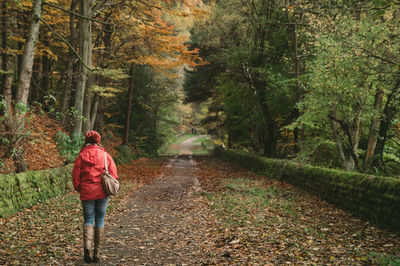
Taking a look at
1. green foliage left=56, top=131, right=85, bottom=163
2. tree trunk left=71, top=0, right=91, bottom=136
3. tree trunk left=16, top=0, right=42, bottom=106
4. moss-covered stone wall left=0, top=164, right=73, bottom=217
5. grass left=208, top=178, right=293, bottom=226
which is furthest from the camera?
tree trunk left=71, top=0, right=91, bottom=136

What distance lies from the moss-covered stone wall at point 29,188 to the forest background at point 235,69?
0.67 m

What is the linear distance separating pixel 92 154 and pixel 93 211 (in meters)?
0.93

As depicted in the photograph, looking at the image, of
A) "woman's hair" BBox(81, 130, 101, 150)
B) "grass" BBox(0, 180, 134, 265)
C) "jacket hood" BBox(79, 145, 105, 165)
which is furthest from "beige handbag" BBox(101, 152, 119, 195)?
"grass" BBox(0, 180, 134, 265)

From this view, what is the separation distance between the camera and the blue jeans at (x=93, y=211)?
4574 millimetres

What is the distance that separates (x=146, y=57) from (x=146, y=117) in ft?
44.9

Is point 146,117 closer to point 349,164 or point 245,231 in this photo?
point 349,164

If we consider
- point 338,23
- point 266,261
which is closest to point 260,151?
point 338,23

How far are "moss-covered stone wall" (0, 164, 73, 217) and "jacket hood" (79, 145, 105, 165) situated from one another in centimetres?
332

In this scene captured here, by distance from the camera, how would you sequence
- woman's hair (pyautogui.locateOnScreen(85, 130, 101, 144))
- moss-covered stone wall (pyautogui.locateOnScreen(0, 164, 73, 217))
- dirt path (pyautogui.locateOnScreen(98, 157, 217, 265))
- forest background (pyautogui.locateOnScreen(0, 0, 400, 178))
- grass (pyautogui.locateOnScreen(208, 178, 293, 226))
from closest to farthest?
woman's hair (pyautogui.locateOnScreen(85, 130, 101, 144)), dirt path (pyautogui.locateOnScreen(98, 157, 217, 265)), moss-covered stone wall (pyautogui.locateOnScreen(0, 164, 73, 217)), grass (pyautogui.locateOnScreen(208, 178, 293, 226)), forest background (pyautogui.locateOnScreen(0, 0, 400, 178))

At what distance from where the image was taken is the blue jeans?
457 cm

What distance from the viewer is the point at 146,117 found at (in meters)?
28.2

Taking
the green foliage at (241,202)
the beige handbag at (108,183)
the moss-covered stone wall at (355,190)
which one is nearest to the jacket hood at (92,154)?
the beige handbag at (108,183)

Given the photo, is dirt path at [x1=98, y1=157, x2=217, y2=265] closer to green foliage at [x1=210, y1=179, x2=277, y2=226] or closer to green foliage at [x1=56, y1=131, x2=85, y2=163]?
green foliage at [x1=210, y1=179, x2=277, y2=226]

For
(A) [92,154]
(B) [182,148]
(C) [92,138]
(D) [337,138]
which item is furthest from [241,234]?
(B) [182,148]
